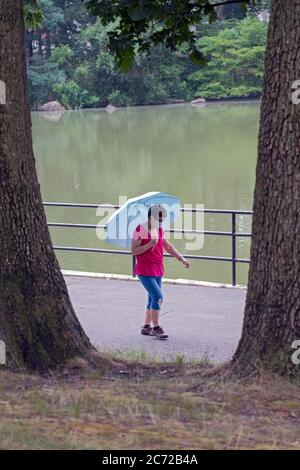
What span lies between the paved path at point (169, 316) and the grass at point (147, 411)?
302 cm

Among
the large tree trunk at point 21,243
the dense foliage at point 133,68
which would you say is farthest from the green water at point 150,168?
the dense foliage at point 133,68

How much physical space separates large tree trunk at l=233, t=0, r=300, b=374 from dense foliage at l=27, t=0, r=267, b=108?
6233cm

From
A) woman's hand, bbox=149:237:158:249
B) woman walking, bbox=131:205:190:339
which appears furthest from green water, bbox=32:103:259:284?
woman's hand, bbox=149:237:158:249

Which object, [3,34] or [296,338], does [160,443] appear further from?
[3,34]

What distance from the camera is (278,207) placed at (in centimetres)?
705

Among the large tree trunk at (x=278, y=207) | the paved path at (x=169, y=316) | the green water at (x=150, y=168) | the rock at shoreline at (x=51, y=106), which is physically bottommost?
the rock at shoreline at (x=51, y=106)

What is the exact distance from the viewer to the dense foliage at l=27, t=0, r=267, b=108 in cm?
7006

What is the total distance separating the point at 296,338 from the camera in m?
6.98

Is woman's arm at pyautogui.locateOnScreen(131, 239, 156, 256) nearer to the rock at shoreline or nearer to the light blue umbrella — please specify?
the light blue umbrella

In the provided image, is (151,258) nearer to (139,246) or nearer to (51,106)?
(139,246)

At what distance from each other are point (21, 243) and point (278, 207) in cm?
217

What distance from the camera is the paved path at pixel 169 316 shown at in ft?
36.2

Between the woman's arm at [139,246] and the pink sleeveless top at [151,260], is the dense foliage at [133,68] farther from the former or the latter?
the woman's arm at [139,246]
